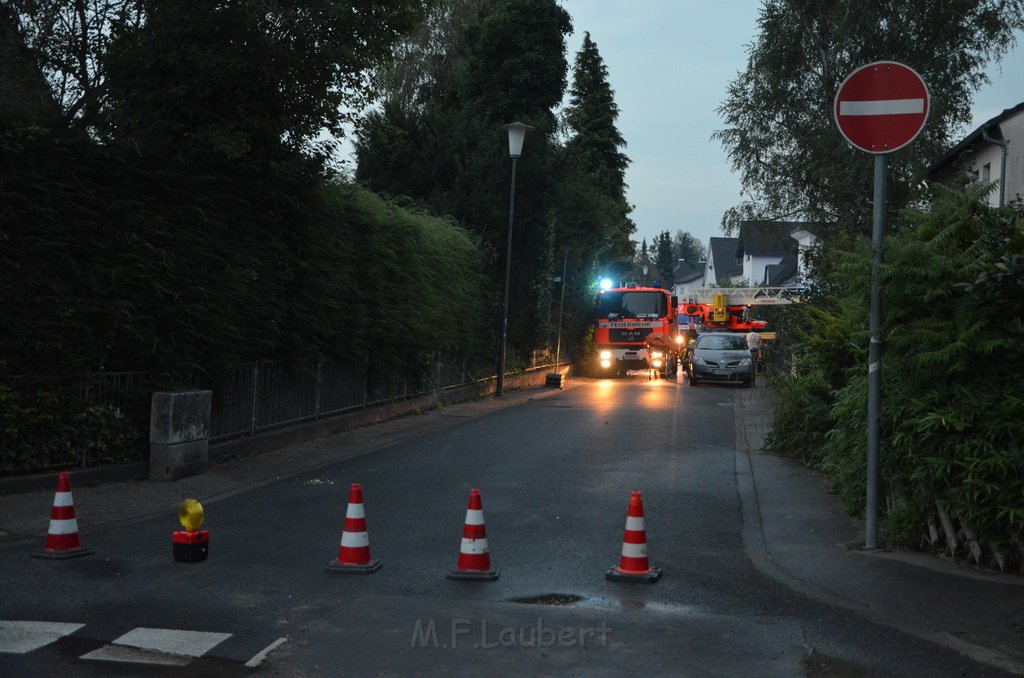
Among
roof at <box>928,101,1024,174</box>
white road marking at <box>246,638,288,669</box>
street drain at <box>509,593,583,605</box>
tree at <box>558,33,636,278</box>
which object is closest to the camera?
white road marking at <box>246,638,288,669</box>

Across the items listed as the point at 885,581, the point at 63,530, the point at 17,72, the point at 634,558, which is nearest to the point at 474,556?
the point at 634,558

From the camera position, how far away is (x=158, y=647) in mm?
5637

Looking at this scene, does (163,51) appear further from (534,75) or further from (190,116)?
(534,75)

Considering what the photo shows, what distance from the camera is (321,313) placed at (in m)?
15.6

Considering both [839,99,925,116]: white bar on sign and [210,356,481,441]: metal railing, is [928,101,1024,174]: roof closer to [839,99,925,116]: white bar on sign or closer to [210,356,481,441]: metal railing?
[210,356,481,441]: metal railing

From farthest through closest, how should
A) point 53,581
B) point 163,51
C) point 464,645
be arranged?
point 163,51, point 53,581, point 464,645

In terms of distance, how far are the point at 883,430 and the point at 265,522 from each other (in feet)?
17.4

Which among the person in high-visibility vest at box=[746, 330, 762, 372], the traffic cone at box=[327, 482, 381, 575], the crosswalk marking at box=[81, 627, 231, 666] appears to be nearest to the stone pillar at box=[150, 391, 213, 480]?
the traffic cone at box=[327, 482, 381, 575]

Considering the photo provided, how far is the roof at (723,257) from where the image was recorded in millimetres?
124438

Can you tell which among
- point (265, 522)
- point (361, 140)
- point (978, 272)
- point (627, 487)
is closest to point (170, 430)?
point (265, 522)

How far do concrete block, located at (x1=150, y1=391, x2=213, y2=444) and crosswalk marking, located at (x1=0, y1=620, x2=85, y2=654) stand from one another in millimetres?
5812

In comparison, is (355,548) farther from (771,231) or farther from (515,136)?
(771,231)

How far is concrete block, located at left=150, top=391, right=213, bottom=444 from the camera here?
38.6ft

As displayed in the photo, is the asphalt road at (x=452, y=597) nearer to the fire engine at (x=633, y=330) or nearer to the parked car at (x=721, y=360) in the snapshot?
the parked car at (x=721, y=360)
